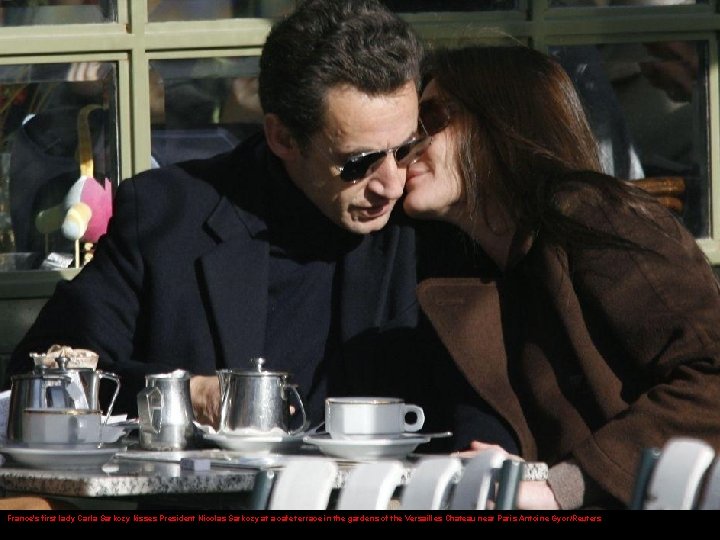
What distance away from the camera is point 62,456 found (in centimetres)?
348

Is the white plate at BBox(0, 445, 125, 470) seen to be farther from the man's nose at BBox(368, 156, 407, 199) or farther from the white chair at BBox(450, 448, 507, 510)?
the man's nose at BBox(368, 156, 407, 199)

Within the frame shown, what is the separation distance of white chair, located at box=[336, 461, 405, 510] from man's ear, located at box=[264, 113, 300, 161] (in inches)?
75.0

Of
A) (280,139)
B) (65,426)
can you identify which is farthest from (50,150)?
(65,426)

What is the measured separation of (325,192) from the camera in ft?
14.7

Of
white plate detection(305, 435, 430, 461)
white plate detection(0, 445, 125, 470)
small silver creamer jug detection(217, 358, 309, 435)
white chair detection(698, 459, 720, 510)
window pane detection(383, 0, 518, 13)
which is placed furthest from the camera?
window pane detection(383, 0, 518, 13)

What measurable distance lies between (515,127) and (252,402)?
101cm

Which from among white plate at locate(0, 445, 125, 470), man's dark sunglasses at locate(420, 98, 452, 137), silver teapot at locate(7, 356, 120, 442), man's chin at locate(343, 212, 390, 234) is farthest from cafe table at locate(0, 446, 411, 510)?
man's dark sunglasses at locate(420, 98, 452, 137)

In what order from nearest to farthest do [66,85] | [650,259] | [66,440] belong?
[66,440], [650,259], [66,85]

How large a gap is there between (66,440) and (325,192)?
1.18 meters

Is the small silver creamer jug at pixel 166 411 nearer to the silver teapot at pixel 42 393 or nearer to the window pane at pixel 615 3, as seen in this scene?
the silver teapot at pixel 42 393

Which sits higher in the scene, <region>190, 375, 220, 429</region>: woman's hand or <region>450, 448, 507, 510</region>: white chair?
<region>450, 448, 507, 510</region>: white chair

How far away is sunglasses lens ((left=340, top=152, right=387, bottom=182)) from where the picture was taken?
4250mm

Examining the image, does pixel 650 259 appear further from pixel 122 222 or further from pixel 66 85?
pixel 66 85

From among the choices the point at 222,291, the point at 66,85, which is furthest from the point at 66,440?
the point at 66,85
